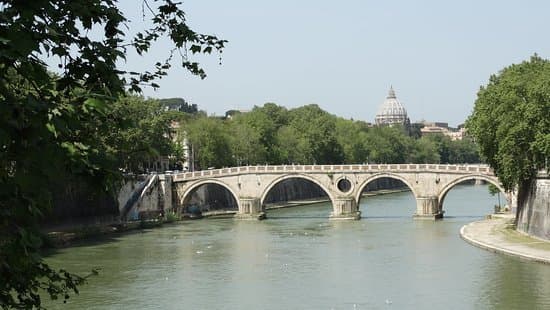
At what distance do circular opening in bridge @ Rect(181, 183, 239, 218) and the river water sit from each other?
31.0ft

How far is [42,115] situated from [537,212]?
37.5 metres

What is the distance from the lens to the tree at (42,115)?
19.4 ft

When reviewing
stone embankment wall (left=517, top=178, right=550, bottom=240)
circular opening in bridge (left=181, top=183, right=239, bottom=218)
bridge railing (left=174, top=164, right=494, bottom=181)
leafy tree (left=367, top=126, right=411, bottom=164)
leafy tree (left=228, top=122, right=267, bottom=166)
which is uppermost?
leafy tree (left=367, top=126, right=411, bottom=164)

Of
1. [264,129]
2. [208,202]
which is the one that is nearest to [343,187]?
[264,129]

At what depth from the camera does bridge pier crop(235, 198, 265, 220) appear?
6028 centimetres

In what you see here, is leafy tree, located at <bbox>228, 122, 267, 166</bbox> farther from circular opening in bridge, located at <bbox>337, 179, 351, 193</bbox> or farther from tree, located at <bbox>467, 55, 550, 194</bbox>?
tree, located at <bbox>467, 55, 550, 194</bbox>

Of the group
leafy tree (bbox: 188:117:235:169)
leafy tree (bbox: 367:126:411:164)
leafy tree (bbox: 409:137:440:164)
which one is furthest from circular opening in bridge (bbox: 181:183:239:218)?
leafy tree (bbox: 409:137:440:164)

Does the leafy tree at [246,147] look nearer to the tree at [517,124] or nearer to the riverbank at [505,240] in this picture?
the riverbank at [505,240]

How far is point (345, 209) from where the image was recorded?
59.4 m

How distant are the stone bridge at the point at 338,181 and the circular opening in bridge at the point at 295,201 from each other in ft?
5.97

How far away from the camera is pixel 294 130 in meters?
94.1

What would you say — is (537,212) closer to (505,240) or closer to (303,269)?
(505,240)

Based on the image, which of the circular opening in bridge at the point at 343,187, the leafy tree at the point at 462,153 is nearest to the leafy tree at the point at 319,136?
the circular opening in bridge at the point at 343,187

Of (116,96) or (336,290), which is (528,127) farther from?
(116,96)
